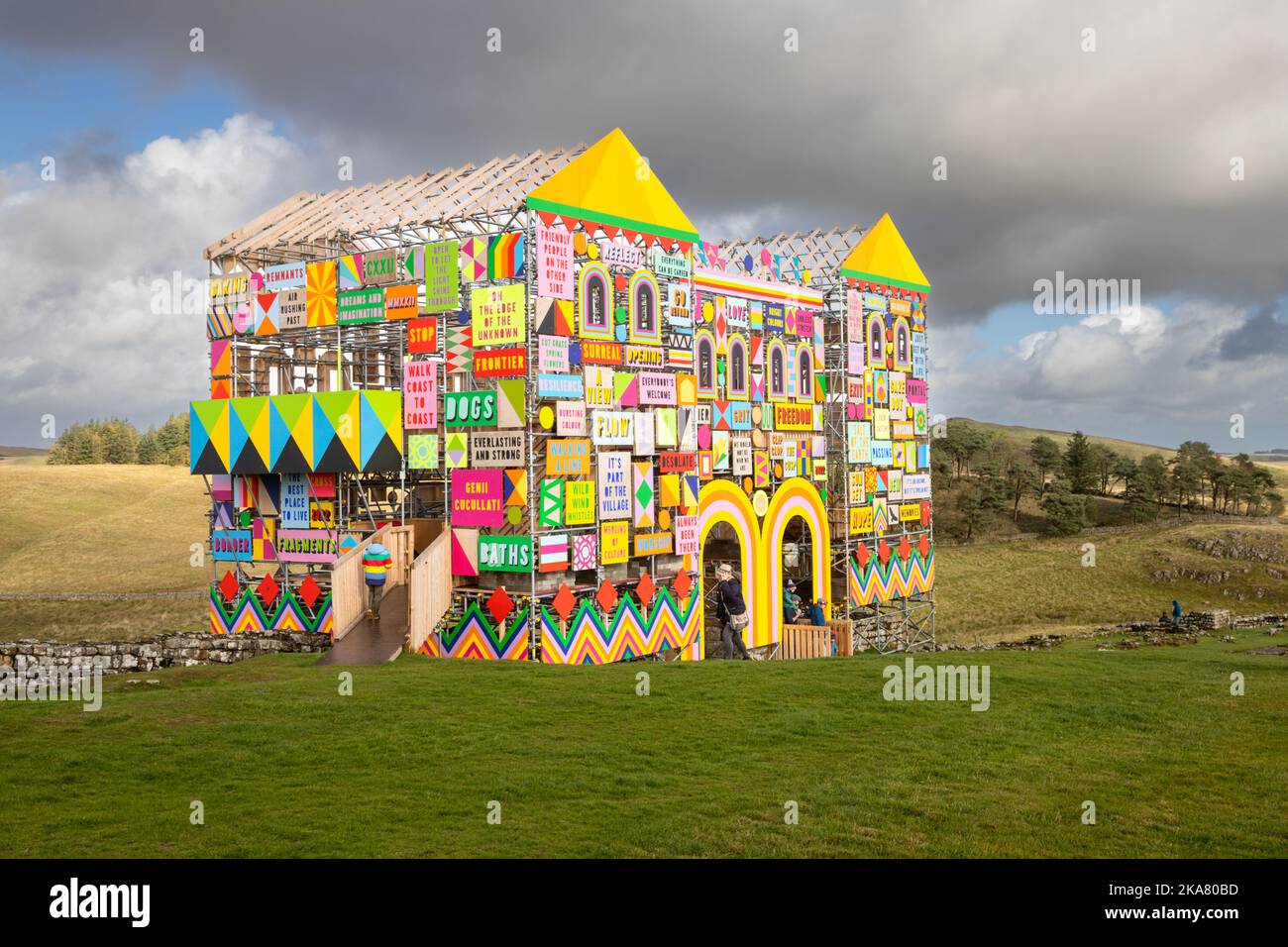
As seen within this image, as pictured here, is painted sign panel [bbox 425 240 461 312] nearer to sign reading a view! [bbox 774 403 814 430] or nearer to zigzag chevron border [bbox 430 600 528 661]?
zigzag chevron border [bbox 430 600 528 661]

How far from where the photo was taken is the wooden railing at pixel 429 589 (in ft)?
70.8

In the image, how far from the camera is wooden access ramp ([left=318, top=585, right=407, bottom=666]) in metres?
20.3

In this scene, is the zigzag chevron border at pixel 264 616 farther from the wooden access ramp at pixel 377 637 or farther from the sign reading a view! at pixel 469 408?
the sign reading a view! at pixel 469 408

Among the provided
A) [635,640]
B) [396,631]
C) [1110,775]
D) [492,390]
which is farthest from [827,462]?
[1110,775]

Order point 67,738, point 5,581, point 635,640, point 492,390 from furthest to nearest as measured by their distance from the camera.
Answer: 1. point 5,581
2. point 635,640
3. point 492,390
4. point 67,738

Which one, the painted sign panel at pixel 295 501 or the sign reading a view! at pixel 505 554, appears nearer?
the sign reading a view! at pixel 505 554

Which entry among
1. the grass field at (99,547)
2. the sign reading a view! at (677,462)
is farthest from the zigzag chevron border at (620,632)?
the grass field at (99,547)

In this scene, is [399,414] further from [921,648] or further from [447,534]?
[921,648]

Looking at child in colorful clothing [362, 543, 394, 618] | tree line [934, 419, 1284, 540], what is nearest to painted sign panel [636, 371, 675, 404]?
child in colorful clothing [362, 543, 394, 618]

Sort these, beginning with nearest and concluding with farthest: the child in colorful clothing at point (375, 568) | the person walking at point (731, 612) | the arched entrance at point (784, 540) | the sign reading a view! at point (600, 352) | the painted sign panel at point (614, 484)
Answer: the child in colorful clothing at point (375, 568) < the sign reading a view! at point (600, 352) < the painted sign panel at point (614, 484) < the person walking at point (731, 612) < the arched entrance at point (784, 540)

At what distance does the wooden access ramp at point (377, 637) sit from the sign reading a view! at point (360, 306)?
6.26 meters

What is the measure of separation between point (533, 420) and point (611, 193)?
230 inches

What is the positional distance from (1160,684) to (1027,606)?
29728mm
